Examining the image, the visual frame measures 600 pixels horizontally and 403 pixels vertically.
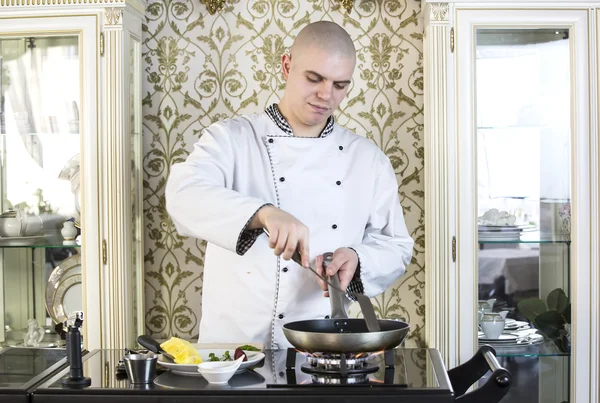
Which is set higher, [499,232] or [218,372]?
[499,232]

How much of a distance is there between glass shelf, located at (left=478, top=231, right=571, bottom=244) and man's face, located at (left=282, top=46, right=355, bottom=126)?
101cm

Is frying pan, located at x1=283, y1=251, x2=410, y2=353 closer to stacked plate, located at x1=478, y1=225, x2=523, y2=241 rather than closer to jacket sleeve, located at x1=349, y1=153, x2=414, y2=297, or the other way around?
jacket sleeve, located at x1=349, y1=153, x2=414, y2=297

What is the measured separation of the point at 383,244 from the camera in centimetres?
238

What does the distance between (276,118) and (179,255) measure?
3.64ft

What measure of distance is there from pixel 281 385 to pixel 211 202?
59cm

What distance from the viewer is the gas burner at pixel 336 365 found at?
5.53 ft

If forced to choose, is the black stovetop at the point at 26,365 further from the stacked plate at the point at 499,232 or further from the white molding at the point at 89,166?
the stacked plate at the point at 499,232

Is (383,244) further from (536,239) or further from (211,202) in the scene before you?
(536,239)

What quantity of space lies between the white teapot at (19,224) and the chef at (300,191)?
1.05m

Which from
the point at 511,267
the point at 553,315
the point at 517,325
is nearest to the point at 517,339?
the point at 517,325

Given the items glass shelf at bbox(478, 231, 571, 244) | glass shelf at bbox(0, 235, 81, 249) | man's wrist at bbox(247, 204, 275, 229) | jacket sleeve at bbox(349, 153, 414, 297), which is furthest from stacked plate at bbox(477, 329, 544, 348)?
glass shelf at bbox(0, 235, 81, 249)

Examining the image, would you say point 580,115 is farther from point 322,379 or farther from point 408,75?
point 322,379

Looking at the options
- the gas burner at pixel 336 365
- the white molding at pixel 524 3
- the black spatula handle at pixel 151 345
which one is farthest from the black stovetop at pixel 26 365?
the white molding at pixel 524 3

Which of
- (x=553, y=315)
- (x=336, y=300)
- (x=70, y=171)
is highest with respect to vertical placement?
(x=70, y=171)
